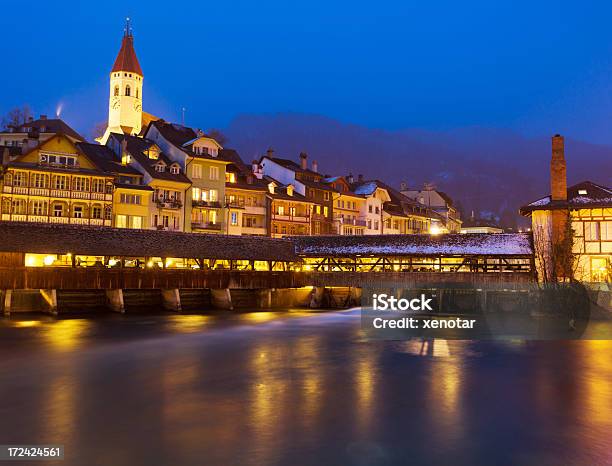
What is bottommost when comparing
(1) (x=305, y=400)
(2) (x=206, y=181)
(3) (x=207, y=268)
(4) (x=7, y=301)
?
(1) (x=305, y=400)

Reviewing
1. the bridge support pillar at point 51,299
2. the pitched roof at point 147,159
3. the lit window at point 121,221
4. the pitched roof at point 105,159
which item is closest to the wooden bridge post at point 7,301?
the bridge support pillar at point 51,299

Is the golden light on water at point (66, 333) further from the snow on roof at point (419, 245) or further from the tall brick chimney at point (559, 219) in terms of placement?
the tall brick chimney at point (559, 219)

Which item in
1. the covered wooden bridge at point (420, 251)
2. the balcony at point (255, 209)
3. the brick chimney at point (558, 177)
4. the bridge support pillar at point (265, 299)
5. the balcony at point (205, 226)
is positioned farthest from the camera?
the balcony at point (255, 209)

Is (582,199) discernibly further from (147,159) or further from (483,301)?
(147,159)

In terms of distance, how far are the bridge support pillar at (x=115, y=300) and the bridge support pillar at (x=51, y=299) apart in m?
3.29

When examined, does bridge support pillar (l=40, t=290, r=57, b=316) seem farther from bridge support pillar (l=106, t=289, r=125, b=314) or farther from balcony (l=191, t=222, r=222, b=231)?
balcony (l=191, t=222, r=222, b=231)

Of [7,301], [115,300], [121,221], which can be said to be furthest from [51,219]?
[7,301]

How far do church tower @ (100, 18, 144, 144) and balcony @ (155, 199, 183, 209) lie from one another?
105 ft

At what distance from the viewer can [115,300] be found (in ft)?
111

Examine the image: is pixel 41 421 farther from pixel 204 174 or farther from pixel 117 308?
pixel 204 174

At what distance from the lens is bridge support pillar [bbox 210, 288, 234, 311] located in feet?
121

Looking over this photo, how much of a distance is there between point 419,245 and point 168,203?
60.8ft

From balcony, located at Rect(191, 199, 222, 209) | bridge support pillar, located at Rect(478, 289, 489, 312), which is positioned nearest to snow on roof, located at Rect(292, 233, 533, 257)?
bridge support pillar, located at Rect(478, 289, 489, 312)
